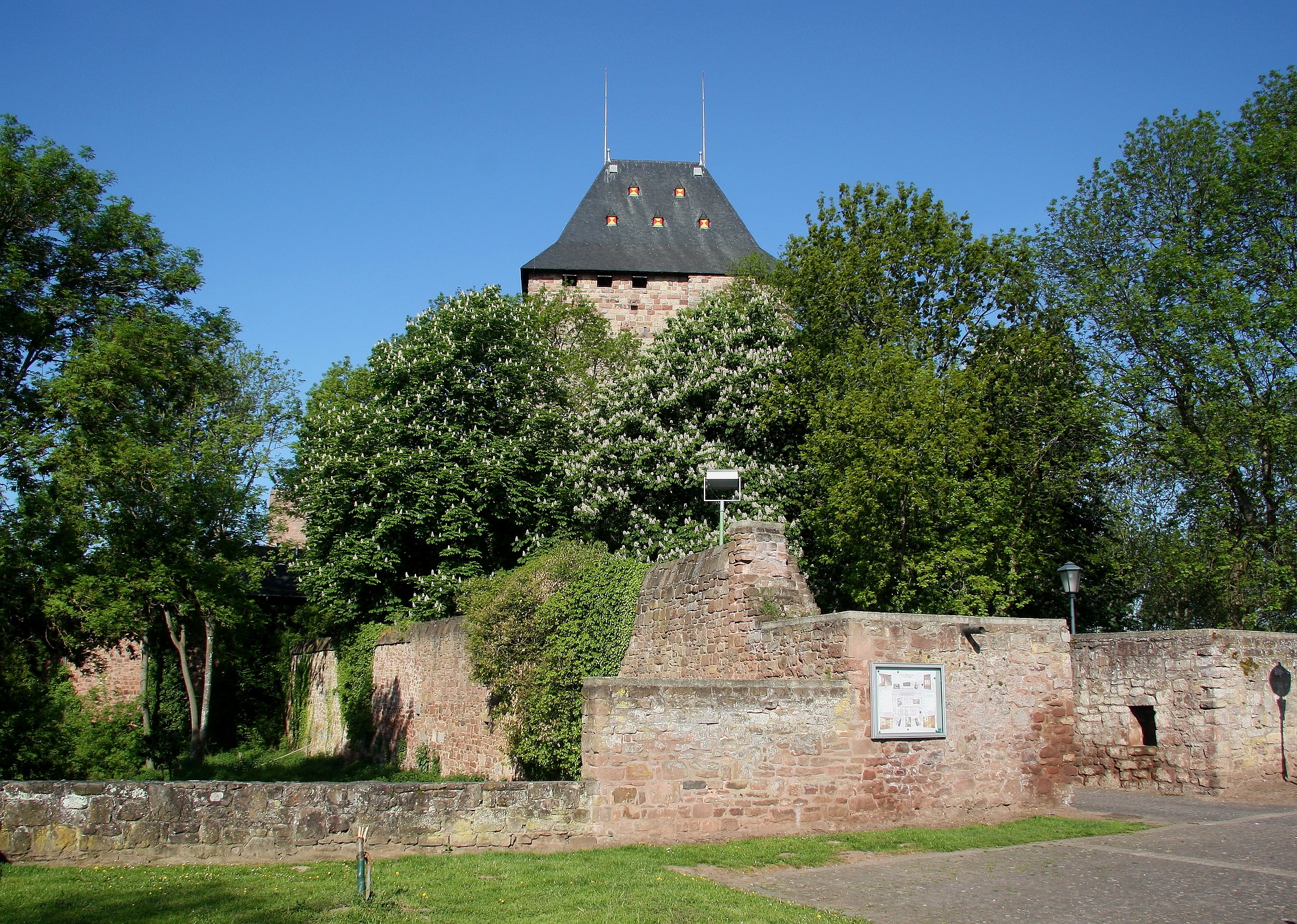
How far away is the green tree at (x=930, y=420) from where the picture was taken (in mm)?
18531

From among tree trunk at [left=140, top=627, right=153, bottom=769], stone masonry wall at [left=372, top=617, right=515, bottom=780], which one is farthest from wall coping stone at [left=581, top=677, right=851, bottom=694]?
tree trunk at [left=140, top=627, right=153, bottom=769]

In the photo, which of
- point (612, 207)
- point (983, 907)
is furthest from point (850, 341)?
point (612, 207)

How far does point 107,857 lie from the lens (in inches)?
295

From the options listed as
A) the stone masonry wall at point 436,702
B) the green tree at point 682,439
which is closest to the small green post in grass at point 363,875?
the stone masonry wall at point 436,702

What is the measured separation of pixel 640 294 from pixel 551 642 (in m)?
27.9

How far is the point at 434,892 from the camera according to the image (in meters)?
6.65

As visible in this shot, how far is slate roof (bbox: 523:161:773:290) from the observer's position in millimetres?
39531

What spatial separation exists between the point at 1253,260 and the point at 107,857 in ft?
75.3

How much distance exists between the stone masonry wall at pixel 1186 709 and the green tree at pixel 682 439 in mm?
6894

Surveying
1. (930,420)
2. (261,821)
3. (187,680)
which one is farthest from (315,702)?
(261,821)

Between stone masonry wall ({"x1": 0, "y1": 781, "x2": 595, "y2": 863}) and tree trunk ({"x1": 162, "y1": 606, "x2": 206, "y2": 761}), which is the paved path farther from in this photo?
tree trunk ({"x1": 162, "y1": 606, "x2": 206, "y2": 761})

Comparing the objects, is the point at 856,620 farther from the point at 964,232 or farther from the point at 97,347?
the point at 964,232

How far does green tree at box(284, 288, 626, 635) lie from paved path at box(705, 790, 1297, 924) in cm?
1299

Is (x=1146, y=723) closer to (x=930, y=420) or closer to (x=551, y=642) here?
(x=930, y=420)
